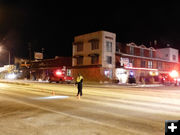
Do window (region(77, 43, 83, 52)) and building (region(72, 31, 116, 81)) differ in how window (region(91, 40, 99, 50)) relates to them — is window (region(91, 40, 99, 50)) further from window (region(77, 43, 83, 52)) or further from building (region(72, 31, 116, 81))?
window (region(77, 43, 83, 52))

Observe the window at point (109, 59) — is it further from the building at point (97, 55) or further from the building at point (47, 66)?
the building at point (47, 66)

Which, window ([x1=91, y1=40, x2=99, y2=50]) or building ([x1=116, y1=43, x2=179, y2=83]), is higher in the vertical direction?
window ([x1=91, y1=40, x2=99, y2=50])

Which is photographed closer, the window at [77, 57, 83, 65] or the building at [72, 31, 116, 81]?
the building at [72, 31, 116, 81]

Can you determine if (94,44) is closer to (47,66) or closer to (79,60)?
(79,60)

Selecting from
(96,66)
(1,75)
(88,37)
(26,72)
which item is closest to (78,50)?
(88,37)

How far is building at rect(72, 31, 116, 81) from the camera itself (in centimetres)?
4356

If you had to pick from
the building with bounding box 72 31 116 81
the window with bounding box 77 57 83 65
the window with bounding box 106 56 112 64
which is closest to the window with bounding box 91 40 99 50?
the building with bounding box 72 31 116 81

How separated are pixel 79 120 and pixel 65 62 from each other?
152 ft

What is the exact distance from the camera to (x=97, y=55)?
1740 inches

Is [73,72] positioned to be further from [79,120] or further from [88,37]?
[79,120]

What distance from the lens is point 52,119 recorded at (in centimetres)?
812

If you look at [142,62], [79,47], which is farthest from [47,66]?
[142,62]

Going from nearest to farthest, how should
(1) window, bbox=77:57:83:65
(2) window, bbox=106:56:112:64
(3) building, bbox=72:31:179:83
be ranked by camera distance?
1. (3) building, bbox=72:31:179:83
2. (2) window, bbox=106:56:112:64
3. (1) window, bbox=77:57:83:65

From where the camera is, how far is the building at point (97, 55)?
143ft
